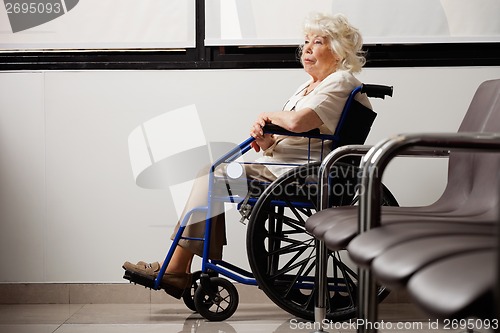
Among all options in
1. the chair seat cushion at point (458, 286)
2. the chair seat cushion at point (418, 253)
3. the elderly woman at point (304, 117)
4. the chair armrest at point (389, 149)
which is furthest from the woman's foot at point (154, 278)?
the chair seat cushion at point (458, 286)

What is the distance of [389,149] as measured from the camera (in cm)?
128

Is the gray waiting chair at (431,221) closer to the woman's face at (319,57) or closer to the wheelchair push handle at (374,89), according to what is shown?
the wheelchair push handle at (374,89)

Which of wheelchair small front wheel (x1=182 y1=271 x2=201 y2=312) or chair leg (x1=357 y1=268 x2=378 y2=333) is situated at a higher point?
chair leg (x1=357 y1=268 x2=378 y2=333)

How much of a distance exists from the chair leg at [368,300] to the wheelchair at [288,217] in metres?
1.08

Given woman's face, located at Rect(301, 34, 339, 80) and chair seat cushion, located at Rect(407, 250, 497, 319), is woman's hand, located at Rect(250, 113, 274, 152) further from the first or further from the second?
chair seat cushion, located at Rect(407, 250, 497, 319)

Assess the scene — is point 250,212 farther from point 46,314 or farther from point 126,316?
point 46,314

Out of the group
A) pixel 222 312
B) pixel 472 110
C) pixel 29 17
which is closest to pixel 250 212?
pixel 222 312

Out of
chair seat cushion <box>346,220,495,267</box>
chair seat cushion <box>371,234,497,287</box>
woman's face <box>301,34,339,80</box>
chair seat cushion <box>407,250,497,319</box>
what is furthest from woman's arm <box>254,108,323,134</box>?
chair seat cushion <box>407,250,497,319</box>

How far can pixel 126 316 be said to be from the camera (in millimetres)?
2893

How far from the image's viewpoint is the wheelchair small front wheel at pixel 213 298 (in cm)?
273

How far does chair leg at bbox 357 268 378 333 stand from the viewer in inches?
52.9

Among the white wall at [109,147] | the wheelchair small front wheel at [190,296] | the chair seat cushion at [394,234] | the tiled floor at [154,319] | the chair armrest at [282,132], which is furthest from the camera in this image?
the white wall at [109,147]

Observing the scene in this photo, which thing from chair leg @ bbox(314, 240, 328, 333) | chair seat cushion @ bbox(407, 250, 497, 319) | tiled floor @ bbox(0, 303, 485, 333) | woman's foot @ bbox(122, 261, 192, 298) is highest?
chair seat cushion @ bbox(407, 250, 497, 319)

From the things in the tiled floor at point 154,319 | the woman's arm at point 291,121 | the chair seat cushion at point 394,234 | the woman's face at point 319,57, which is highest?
the woman's face at point 319,57
